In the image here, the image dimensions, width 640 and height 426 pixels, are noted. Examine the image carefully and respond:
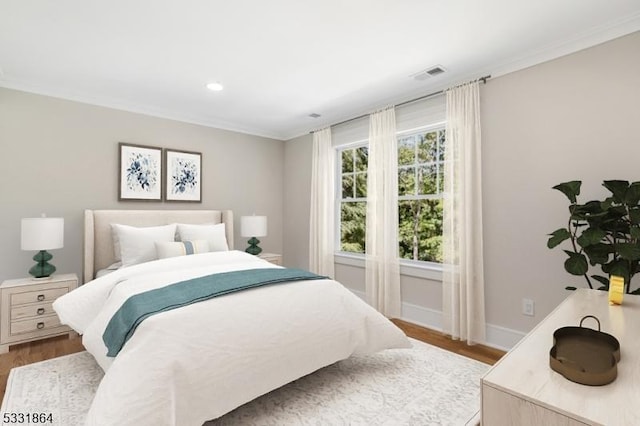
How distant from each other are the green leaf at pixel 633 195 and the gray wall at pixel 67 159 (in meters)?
4.11

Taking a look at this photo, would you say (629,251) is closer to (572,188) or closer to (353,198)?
(572,188)

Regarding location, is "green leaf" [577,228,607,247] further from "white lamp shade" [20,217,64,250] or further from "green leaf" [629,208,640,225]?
"white lamp shade" [20,217,64,250]

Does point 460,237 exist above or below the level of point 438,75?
below

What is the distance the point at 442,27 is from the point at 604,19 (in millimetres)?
1062

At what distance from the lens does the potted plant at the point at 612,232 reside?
5.97ft

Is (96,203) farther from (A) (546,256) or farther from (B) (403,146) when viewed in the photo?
(A) (546,256)

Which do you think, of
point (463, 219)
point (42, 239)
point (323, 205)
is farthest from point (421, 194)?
point (42, 239)

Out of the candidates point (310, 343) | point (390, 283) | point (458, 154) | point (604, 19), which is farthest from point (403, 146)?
point (310, 343)

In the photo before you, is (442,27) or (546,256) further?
(546,256)

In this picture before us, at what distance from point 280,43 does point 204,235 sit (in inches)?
87.0

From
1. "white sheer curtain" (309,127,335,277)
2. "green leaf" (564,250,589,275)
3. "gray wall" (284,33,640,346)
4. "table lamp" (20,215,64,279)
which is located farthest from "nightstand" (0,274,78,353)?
"green leaf" (564,250,589,275)

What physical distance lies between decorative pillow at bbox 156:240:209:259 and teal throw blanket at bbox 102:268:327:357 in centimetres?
107

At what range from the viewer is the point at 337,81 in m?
3.08

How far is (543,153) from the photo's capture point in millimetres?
2516
